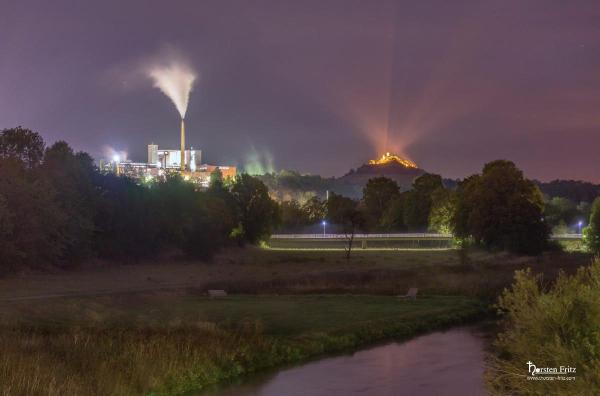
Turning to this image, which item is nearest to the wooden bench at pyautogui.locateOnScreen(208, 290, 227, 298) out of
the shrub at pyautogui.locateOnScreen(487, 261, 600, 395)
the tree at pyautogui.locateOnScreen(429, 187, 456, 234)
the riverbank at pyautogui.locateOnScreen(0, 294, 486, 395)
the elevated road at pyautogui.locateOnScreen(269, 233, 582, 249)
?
the riverbank at pyautogui.locateOnScreen(0, 294, 486, 395)

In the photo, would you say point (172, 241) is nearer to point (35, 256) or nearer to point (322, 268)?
point (322, 268)

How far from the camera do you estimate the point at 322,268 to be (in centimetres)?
7475

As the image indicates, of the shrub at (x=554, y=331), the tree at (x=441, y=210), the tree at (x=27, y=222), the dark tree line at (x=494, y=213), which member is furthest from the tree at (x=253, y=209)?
the shrub at (x=554, y=331)

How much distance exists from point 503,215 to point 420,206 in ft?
174

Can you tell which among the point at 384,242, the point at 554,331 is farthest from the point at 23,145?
the point at 554,331

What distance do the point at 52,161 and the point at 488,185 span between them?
4706 cm

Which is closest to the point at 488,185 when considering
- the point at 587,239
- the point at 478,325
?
the point at 587,239

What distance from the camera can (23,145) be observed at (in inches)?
3346

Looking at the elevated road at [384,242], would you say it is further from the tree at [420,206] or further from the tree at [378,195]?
the tree at [378,195]

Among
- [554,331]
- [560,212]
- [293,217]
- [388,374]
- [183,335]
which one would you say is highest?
[293,217]

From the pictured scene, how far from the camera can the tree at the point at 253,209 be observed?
109 m

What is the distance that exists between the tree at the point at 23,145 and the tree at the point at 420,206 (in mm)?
73563

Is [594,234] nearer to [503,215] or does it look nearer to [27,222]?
[503,215]

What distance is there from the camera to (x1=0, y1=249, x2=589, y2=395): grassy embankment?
2350 centimetres
